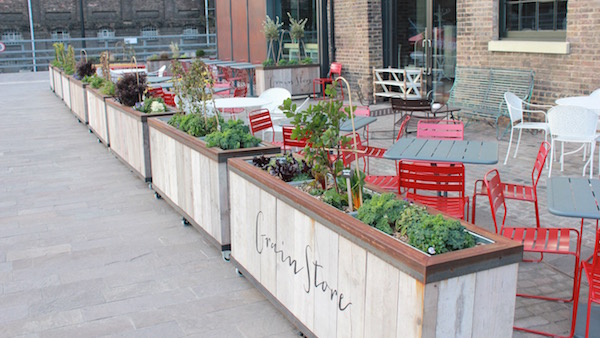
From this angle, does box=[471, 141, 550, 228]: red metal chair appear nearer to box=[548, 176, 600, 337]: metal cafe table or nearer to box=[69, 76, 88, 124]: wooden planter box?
box=[548, 176, 600, 337]: metal cafe table

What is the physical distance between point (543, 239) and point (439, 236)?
1.45 metres

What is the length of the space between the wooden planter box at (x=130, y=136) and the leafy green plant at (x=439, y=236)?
4.68 m

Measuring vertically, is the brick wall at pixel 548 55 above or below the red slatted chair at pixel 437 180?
above

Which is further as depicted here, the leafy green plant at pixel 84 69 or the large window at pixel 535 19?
the leafy green plant at pixel 84 69

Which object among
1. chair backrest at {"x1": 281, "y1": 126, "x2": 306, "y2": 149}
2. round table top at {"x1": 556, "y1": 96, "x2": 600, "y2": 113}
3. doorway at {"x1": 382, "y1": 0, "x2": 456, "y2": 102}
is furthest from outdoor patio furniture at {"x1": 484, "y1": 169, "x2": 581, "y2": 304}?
doorway at {"x1": 382, "y1": 0, "x2": 456, "y2": 102}

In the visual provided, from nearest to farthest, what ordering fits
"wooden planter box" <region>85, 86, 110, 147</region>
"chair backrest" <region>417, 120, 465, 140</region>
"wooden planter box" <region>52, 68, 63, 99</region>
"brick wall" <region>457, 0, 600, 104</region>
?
"chair backrest" <region>417, 120, 465, 140</region>, "brick wall" <region>457, 0, 600, 104</region>, "wooden planter box" <region>85, 86, 110, 147</region>, "wooden planter box" <region>52, 68, 63, 99</region>

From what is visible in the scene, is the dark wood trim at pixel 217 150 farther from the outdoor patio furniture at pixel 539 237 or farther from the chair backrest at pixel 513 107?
the chair backrest at pixel 513 107

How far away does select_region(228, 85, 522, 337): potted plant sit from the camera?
105 inches

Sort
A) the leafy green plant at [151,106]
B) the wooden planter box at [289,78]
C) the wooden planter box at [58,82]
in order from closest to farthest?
the leafy green plant at [151,106], the wooden planter box at [289,78], the wooden planter box at [58,82]

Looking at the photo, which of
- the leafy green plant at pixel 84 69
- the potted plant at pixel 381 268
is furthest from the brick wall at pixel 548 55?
the leafy green plant at pixel 84 69

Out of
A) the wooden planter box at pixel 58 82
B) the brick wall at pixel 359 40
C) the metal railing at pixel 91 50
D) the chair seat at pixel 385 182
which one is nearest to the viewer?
the chair seat at pixel 385 182

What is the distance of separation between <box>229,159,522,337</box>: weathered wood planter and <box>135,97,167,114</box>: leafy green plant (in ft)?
11.2

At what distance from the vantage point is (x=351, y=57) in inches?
565

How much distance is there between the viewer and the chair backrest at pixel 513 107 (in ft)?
25.6
